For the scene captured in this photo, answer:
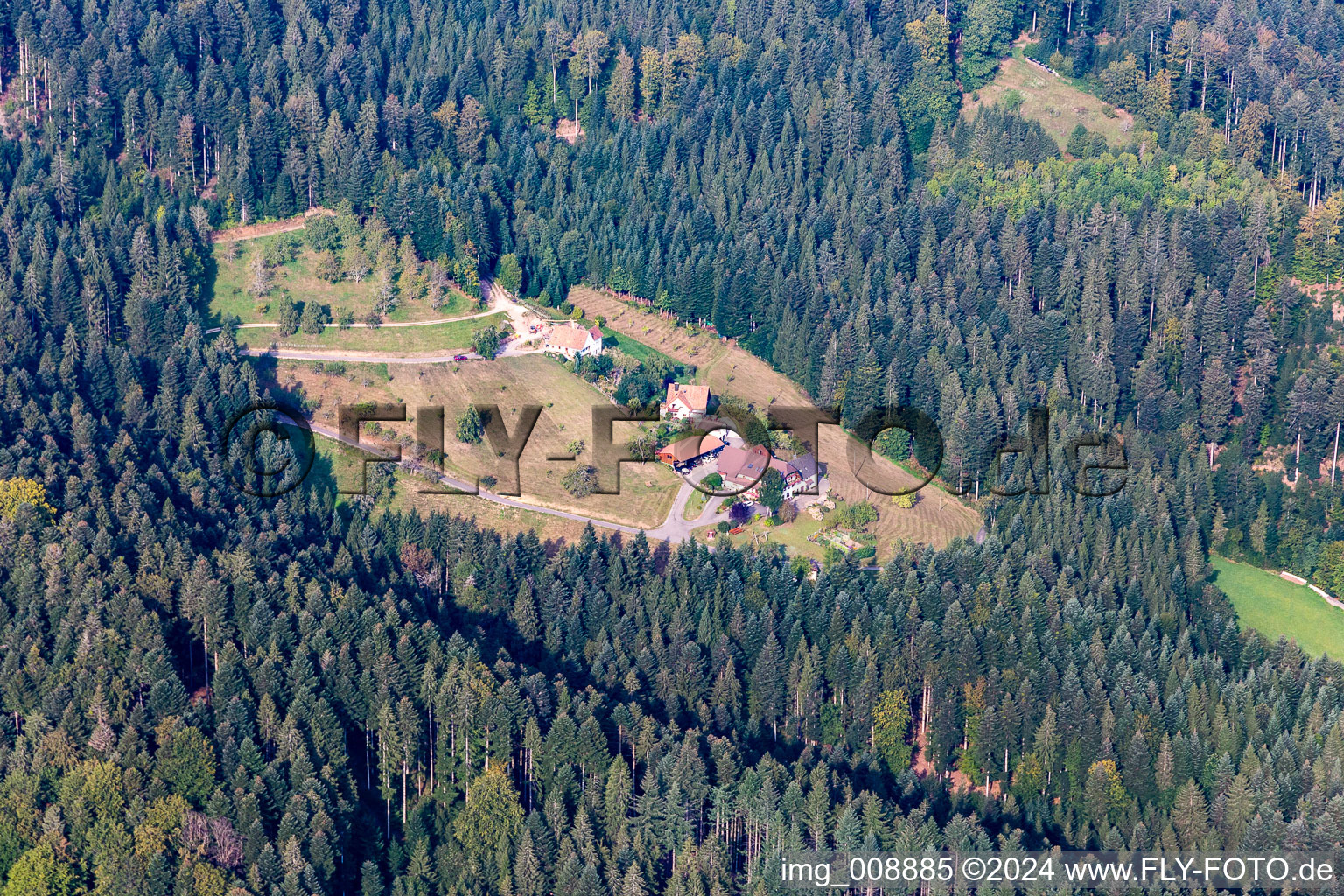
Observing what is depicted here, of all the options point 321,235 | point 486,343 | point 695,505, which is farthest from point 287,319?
point 695,505

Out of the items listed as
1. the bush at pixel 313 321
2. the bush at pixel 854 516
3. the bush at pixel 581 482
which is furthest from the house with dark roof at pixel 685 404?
the bush at pixel 313 321

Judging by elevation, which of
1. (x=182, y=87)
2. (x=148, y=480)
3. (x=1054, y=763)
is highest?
(x=182, y=87)

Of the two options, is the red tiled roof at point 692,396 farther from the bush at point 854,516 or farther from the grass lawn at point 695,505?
the bush at point 854,516

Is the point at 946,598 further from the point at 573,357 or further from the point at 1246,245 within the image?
the point at 1246,245

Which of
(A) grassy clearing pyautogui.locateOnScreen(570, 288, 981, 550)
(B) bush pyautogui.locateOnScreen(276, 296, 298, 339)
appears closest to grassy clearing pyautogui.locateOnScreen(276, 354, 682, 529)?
(B) bush pyautogui.locateOnScreen(276, 296, 298, 339)

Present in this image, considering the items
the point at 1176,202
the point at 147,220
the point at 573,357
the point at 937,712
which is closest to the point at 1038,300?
the point at 1176,202
